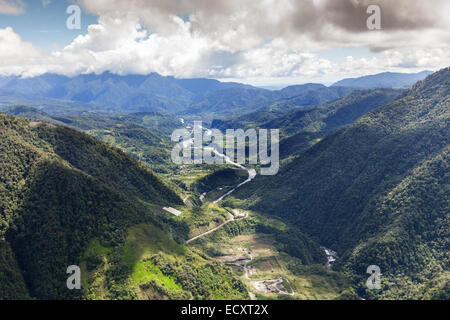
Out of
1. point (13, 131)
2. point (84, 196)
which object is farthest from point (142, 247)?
point (13, 131)

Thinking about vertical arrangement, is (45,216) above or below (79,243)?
above

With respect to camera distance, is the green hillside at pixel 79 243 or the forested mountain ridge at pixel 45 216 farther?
the green hillside at pixel 79 243

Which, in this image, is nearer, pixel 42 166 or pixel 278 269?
pixel 42 166

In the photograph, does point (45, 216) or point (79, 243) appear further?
point (45, 216)

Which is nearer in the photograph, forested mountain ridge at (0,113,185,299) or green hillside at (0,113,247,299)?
forested mountain ridge at (0,113,185,299)

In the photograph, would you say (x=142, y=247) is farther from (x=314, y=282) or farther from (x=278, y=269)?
(x=314, y=282)

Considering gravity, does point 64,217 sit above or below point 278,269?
above
